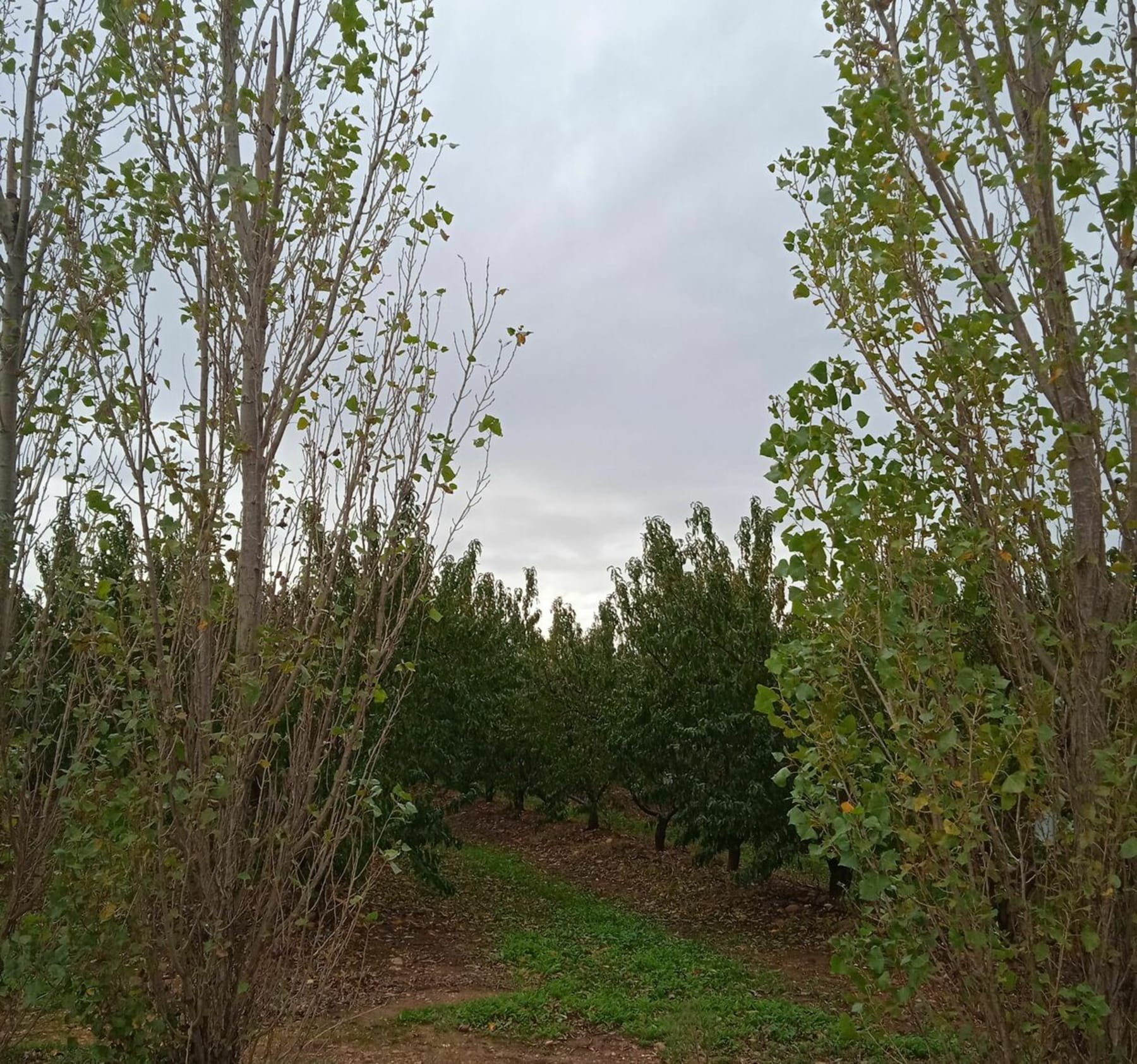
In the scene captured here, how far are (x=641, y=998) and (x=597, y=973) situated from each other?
1059 mm

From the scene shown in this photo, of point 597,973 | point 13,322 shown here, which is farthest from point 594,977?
point 13,322

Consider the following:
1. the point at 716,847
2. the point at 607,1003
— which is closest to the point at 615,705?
the point at 716,847

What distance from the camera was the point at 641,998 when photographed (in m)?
7.36

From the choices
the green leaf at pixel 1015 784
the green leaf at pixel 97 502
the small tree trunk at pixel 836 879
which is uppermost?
the green leaf at pixel 97 502

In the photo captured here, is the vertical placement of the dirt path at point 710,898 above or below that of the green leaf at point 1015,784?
below

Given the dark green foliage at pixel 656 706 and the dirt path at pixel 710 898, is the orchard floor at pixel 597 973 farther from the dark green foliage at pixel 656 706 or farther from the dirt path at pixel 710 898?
the dark green foliage at pixel 656 706

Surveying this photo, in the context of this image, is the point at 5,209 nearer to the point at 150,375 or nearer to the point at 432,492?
the point at 150,375

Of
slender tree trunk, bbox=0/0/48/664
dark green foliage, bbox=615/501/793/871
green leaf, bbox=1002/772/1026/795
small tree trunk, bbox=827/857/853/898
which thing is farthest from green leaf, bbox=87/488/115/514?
small tree trunk, bbox=827/857/853/898

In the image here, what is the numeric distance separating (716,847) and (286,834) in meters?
9.83

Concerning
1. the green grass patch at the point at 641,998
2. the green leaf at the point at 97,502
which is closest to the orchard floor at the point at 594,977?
the green grass patch at the point at 641,998

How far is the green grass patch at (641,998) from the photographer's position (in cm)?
600

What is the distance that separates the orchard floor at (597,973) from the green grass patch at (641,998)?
2 centimetres

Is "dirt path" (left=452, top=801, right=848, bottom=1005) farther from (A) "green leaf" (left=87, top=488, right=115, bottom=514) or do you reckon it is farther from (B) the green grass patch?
(A) "green leaf" (left=87, top=488, right=115, bottom=514)

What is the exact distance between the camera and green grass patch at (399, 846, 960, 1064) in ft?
19.7
